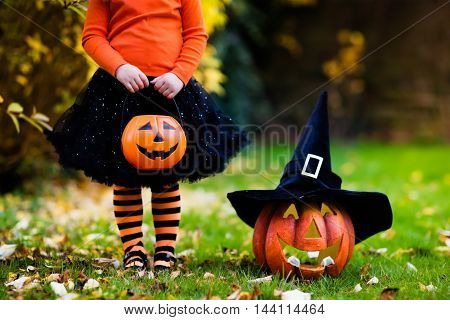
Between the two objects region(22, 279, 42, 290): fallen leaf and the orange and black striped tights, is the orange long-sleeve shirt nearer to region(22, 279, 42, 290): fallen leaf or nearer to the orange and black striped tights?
the orange and black striped tights

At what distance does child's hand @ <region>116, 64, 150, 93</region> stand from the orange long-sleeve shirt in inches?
1.8

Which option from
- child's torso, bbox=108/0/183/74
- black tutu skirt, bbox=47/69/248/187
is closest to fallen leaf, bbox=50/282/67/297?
black tutu skirt, bbox=47/69/248/187

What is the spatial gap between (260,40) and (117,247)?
553cm

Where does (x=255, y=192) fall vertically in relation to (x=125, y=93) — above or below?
below

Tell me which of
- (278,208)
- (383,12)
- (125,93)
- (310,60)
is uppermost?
(383,12)

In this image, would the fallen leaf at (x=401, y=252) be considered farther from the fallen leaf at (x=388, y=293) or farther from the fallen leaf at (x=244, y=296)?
the fallen leaf at (x=244, y=296)

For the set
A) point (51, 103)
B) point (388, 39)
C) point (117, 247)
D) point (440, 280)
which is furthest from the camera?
point (388, 39)

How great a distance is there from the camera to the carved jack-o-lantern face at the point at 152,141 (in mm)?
2186

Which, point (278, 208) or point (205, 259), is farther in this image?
point (205, 259)

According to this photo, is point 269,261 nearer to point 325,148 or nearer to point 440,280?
point 325,148

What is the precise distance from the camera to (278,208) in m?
2.38

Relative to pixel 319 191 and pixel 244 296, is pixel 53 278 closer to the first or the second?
pixel 244 296

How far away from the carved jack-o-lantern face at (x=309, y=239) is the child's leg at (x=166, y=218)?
0.42 m
